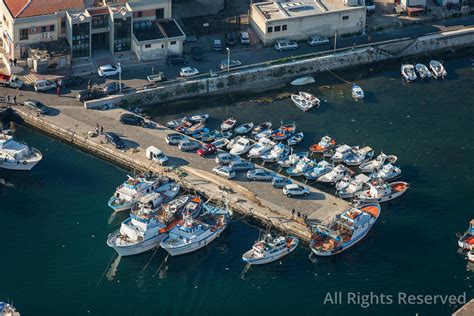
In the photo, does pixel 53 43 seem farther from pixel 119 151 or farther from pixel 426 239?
pixel 426 239

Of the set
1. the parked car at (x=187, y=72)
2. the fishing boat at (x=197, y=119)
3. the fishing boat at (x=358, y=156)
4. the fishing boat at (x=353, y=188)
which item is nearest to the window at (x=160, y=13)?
the parked car at (x=187, y=72)

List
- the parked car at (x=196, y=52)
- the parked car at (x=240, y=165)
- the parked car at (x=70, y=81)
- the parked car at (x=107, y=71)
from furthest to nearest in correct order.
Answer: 1. the parked car at (x=196, y=52)
2. the parked car at (x=107, y=71)
3. the parked car at (x=70, y=81)
4. the parked car at (x=240, y=165)

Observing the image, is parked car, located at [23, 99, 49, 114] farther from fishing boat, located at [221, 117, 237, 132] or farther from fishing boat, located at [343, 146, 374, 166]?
fishing boat, located at [343, 146, 374, 166]

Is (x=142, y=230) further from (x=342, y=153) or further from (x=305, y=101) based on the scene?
(x=305, y=101)

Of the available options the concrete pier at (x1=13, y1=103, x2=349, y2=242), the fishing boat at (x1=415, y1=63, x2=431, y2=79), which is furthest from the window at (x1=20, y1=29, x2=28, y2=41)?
the fishing boat at (x1=415, y1=63, x2=431, y2=79)

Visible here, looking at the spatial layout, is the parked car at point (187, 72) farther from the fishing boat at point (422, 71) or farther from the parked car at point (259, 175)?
the fishing boat at point (422, 71)

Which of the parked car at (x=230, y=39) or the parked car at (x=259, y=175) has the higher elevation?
the parked car at (x=230, y=39)
